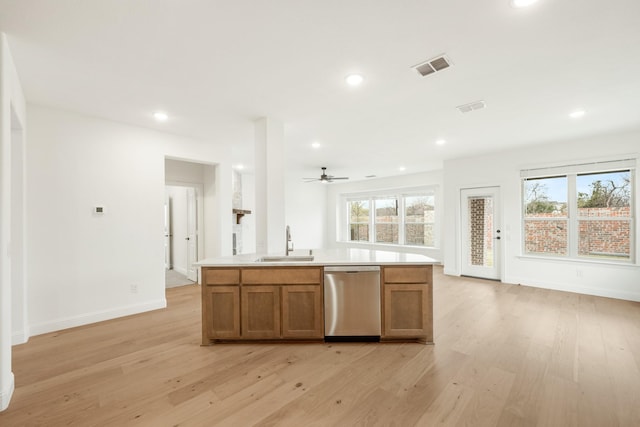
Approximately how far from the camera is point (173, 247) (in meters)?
7.03

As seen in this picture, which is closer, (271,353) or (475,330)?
(271,353)

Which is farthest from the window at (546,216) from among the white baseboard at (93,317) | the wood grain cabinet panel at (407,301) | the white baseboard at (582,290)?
the white baseboard at (93,317)

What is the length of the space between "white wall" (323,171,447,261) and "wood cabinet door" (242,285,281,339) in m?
4.75

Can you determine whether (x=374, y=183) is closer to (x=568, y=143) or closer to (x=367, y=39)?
(x=568, y=143)

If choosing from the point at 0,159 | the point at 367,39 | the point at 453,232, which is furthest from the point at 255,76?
the point at 453,232

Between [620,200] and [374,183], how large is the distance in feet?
17.4

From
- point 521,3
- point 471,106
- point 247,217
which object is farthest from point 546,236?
point 247,217

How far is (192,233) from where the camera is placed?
19.4ft

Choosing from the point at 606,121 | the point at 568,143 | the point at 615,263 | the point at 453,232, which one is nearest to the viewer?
the point at 606,121

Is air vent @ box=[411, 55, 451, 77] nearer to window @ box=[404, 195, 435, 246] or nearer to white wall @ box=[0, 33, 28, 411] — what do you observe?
white wall @ box=[0, 33, 28, 411]

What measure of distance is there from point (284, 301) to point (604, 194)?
5.47 metres

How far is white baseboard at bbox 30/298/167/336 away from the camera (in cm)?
318

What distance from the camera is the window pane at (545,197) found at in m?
4.96

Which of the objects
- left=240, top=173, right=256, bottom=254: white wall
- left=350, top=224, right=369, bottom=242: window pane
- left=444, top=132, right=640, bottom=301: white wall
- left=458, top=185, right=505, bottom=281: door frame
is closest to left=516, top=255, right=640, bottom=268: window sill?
left=444, top=132, right=640, bottom=301: white wall
